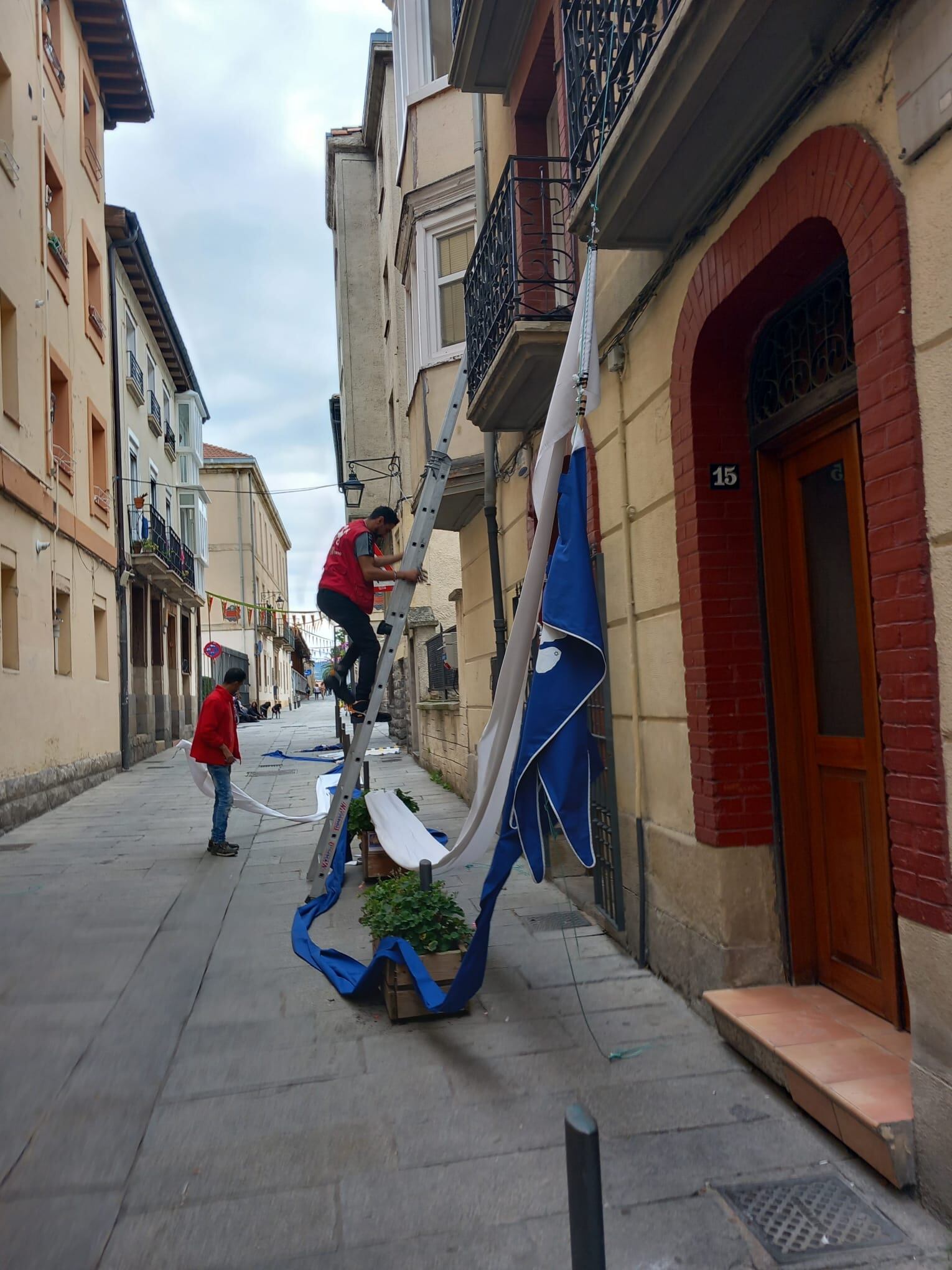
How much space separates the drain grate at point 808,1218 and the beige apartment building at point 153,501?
17.7m

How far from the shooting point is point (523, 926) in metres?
6.49

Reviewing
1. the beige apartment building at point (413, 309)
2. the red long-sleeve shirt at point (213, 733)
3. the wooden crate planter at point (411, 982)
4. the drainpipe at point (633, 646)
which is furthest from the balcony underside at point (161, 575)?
the wooden crate planter at point (411, 982)

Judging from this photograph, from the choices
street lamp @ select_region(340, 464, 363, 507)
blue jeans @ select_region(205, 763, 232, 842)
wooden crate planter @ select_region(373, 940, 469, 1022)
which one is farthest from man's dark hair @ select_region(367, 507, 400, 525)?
street lamp @ select_region(340, 464, 363, 507)

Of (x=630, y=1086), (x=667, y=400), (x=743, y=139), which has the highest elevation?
(x=743, y=139)

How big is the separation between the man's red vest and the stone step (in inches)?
151

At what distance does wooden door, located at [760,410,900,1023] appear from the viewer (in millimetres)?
3961

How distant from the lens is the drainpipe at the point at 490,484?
911 centimetres

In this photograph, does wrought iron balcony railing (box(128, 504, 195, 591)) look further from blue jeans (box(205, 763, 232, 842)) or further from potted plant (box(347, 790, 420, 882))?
potted plant (box(347, 790, 420, 882))

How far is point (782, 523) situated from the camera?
4.68m

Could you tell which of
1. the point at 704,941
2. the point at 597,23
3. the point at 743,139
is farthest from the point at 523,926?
the point at 597,23

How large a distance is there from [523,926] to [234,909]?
2.24 meters

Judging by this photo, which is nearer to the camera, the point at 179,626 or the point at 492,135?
the point at 492,135

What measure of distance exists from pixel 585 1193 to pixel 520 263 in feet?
22.0

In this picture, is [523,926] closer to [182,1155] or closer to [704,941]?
[704,941]
